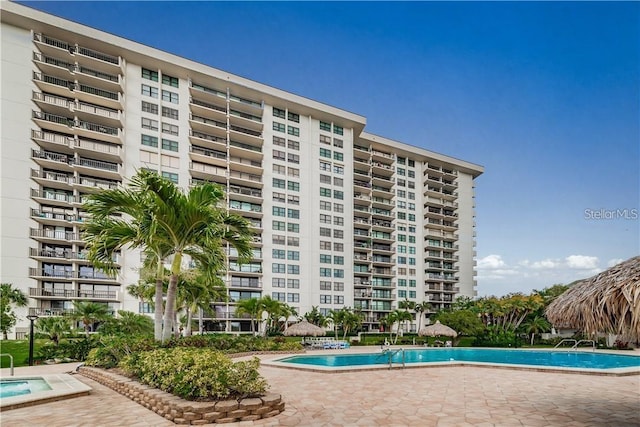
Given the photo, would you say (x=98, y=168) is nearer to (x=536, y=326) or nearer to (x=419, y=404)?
(x=419, y=404)

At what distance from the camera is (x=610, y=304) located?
357 inches

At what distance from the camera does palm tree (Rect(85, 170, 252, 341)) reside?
48.7 ft

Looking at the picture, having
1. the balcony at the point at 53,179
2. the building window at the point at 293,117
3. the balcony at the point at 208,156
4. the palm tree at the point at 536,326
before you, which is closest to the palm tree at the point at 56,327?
the balcony at the point at 53,179

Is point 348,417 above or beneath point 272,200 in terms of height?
beneath

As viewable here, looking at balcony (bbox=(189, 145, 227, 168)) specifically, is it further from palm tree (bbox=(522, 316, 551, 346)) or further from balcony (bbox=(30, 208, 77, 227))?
palm tree (bbox=(522, 316, 551, 346))

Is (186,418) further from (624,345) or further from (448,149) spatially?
(448,149)

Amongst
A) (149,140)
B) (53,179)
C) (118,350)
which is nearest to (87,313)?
(118,350)

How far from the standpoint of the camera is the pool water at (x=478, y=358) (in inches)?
933

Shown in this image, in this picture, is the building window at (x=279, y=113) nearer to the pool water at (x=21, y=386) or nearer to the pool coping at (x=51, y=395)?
the pool water at (x=21, y=386)

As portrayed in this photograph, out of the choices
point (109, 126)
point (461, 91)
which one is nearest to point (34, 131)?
point (109, 126)

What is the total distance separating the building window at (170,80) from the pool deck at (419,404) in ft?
133

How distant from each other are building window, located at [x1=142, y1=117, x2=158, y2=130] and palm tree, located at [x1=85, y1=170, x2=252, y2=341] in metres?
34.2

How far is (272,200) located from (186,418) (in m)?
46.3

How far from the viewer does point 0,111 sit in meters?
40.2
